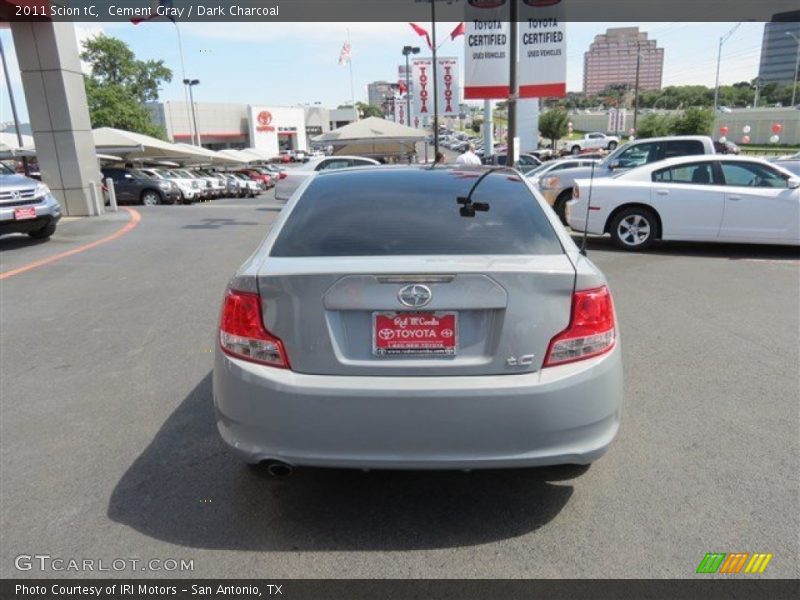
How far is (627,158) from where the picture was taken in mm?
14305

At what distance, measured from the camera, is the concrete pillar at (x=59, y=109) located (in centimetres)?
1473

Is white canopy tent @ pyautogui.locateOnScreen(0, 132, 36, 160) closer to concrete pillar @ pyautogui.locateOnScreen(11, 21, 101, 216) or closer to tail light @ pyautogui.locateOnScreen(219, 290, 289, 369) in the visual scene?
concrete pillar @ pyautogui.locateOnScreen(11, 21, 101, 216)

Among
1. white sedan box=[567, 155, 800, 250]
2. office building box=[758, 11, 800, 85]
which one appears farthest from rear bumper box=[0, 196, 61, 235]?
office building box=[758, 11, 800, 85]

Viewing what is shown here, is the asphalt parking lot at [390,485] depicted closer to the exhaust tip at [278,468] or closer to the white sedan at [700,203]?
the exhaust tip at [278,468]

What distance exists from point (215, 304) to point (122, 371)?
2.03 m

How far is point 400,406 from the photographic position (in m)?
2.46

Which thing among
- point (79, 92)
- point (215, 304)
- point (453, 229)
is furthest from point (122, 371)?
point (79, 92)

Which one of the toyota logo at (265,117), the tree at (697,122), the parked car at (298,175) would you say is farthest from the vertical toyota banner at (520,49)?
the toyota logo at (265,117)

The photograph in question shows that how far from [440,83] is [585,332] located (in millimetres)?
28229

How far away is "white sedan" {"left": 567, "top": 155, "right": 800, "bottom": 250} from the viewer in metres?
9.17

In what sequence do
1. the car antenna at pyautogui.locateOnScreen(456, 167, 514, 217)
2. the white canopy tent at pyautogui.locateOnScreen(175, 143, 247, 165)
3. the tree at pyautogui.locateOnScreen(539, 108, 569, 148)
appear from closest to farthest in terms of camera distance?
→ the car antenna at pyautogui.locateOnScreen(456, 167, 514, 217) → the white canopy tent at pyautogui.locateOnScreen(175, 143, 247, 165) → the tree at pyautogui.locateOnScreen(539, 108, 569, 148)

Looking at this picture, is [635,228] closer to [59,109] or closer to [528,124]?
[59,109]

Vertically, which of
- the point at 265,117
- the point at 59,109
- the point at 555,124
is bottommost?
the point at 555,124
